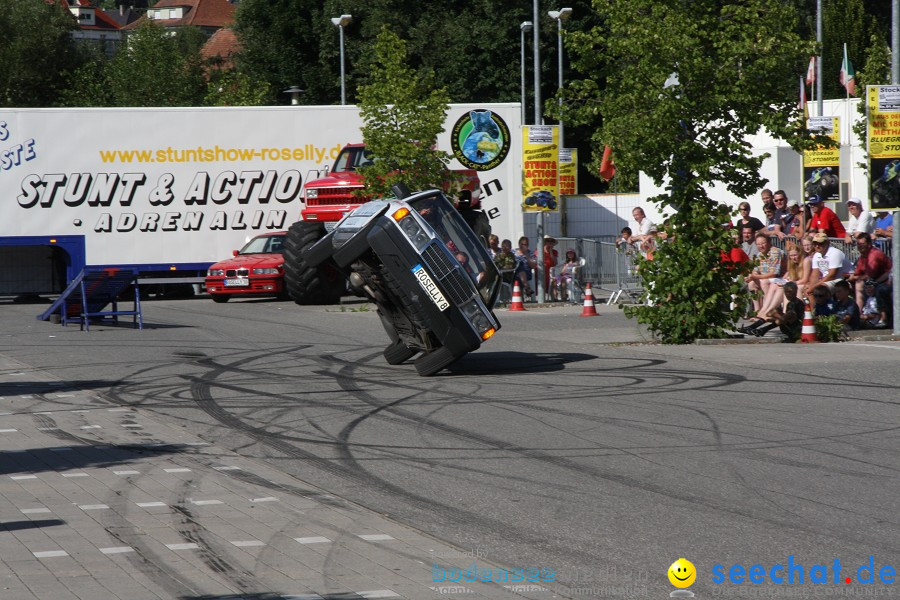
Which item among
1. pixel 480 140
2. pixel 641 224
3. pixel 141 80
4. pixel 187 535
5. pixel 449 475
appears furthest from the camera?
pixel 141 80

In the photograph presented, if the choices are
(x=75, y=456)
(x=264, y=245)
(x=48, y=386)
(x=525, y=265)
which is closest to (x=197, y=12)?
(x=264, y=245)

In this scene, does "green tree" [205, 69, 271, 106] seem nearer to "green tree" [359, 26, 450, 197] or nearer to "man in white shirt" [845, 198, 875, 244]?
"green tree" [359, 26, 450, 197]

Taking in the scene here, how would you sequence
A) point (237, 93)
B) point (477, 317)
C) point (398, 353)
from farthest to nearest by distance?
1. point (237, 93)
2. point (398, 353)
3. point (477, 317)

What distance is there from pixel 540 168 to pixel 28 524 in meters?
21.5

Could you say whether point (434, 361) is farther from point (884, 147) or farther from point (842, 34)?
point (842, 34)

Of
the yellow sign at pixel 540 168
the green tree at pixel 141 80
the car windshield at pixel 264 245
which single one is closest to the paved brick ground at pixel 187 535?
the yellow sign at pixel 540 168

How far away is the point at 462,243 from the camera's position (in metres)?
15.4

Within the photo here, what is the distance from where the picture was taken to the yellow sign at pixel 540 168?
2833cm

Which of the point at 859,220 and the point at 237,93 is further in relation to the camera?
the point at 237,93

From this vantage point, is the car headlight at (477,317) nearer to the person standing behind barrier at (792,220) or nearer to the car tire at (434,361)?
the car tire at (434,361)

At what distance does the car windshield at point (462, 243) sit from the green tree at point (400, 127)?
41.8 feet

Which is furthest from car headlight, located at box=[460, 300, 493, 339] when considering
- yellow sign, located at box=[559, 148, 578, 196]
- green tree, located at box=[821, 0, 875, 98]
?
green tree, located at box=[821, 0, 875, 98]

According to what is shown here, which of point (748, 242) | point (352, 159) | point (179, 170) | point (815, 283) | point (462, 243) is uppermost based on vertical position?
point (352, 159)

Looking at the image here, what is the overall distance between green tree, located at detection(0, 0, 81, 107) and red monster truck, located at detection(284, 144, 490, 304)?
38016 millimetres
